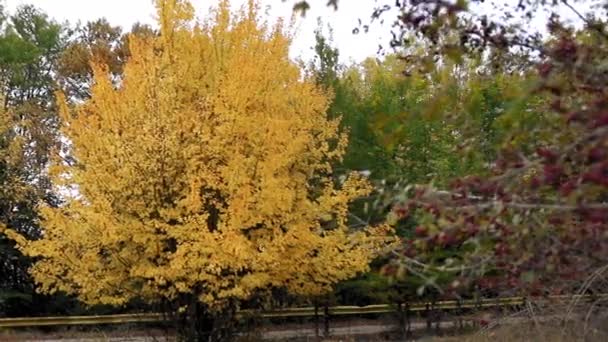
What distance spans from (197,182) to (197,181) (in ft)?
0.07

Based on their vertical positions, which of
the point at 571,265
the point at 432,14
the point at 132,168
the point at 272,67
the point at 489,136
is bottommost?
Answer: the point at 571,265

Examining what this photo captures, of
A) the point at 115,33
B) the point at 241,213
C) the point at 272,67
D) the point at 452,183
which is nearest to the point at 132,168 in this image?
the point at 241,213

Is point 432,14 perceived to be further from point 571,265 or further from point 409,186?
point 571,265

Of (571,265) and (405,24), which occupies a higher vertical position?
(405,24)

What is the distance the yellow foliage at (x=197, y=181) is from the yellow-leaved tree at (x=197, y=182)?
0.08 feet

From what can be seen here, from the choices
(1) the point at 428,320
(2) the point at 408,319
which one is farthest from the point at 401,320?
(1) the point at 428,320

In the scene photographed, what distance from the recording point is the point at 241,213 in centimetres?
1343

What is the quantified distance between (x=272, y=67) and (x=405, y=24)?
11405mm

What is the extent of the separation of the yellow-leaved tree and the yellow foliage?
0.08 ft

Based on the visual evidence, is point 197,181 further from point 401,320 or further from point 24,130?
point 24,130

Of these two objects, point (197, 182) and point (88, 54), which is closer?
point (197, 182)

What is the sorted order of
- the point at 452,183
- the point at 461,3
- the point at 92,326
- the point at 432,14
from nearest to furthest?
the point at 461,3, the point at 432,14, the point at 452,183, the point at 92,326

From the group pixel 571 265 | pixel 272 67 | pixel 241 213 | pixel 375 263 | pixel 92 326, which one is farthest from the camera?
pixel 92 326

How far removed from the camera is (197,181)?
13.8 metres
